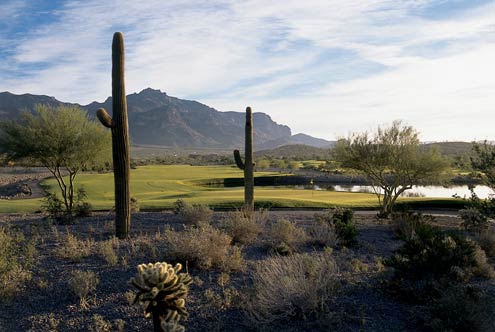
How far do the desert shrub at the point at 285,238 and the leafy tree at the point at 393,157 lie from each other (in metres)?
9.36

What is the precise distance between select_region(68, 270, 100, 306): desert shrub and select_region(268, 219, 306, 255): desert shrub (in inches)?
194

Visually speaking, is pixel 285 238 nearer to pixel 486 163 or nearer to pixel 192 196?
pixel 486 163

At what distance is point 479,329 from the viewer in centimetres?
646

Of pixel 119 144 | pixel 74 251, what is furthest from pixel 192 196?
pixel 74 251

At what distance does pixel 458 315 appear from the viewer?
21.6ft

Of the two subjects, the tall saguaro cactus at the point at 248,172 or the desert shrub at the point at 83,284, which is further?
the tall saguaro cactus at the point at 248,172

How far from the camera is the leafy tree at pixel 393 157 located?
19.9m

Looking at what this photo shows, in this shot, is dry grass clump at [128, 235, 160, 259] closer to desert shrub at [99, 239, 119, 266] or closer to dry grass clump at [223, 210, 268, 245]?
desert shrub at [99, 239, 119, 266]

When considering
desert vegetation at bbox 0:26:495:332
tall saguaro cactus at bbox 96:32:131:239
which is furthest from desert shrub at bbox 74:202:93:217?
tall saguaro cactus at bbox 96:32:131:239

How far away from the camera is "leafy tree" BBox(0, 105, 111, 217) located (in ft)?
59.6

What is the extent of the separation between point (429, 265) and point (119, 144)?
9.24 meters

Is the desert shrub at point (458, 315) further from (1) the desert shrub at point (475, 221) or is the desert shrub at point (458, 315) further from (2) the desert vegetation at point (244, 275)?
(1) the desert shrub at point (475, 221)

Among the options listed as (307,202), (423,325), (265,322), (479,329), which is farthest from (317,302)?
(307,202)

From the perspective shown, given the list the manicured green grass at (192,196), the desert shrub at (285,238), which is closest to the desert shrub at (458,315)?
the desert shrub at (285,238)
